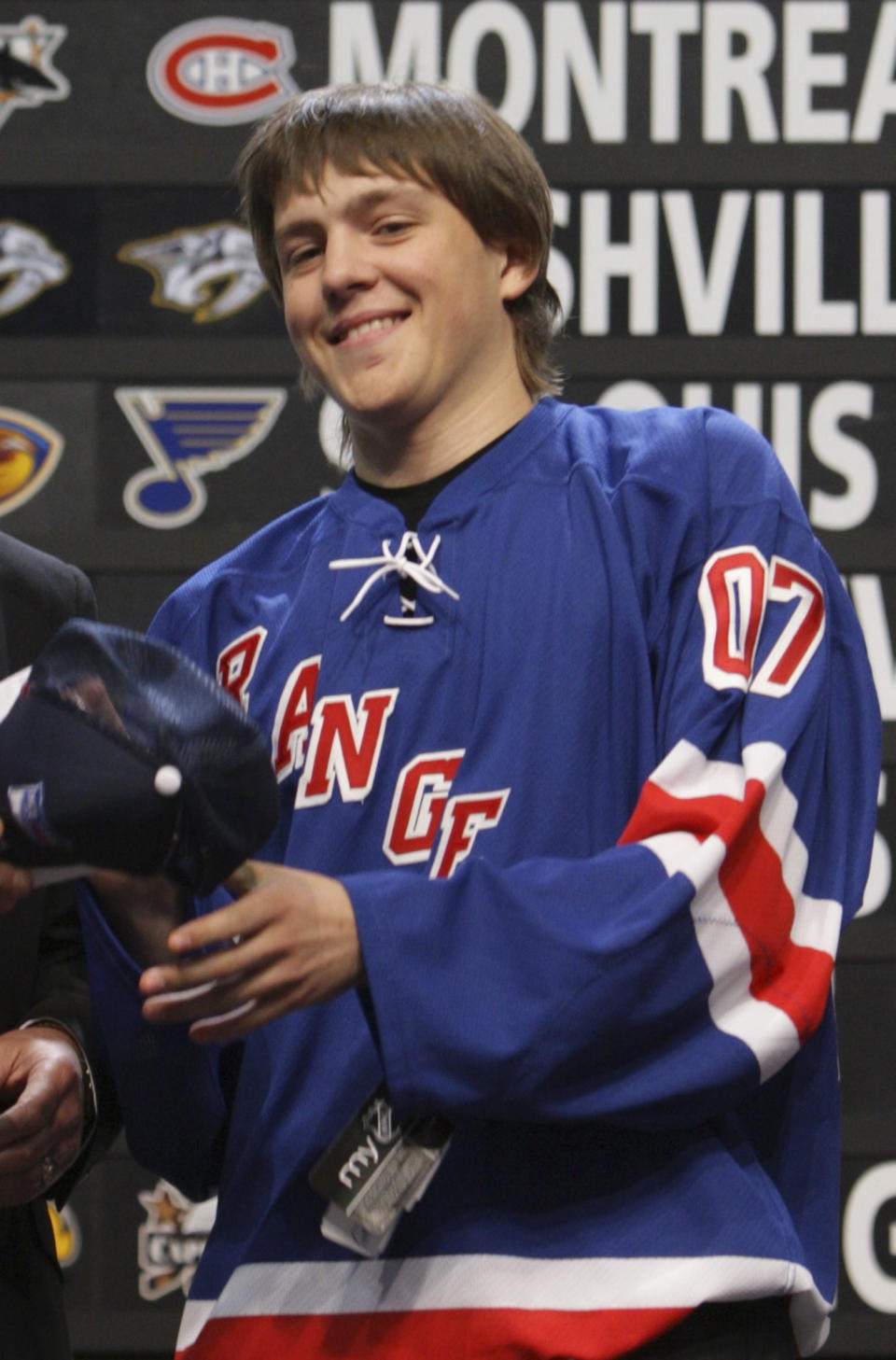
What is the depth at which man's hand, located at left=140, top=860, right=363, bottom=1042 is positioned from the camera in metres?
0.82

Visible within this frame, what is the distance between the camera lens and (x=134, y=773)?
2.70ft

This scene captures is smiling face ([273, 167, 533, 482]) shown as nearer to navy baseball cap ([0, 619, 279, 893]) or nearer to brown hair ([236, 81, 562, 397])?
brown hair ([236, 81, 562, 397])

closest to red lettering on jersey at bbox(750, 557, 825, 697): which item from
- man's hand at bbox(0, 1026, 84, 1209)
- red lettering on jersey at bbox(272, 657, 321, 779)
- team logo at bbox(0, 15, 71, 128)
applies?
red lettering on jersey at bbox(272, 657, 321, 779)

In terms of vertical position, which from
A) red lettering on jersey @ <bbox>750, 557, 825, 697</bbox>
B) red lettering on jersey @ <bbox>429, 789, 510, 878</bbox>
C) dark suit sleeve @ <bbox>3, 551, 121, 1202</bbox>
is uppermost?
red lettering on jersey @ <bbox>750, 557, 825, 697</bbox>

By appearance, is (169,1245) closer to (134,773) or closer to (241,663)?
(241,663)

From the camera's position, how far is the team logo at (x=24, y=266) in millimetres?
2055

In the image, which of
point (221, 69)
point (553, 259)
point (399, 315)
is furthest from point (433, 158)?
point (221, 69)

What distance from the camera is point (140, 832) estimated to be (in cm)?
83

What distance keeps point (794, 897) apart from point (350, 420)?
404 millimetres

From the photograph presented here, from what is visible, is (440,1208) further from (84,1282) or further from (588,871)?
(84,1282)

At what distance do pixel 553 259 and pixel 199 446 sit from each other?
0.43m

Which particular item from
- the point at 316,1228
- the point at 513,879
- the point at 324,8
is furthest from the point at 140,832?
the point at 324,8

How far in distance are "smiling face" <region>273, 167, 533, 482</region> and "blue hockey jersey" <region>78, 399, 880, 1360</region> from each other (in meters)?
0.04

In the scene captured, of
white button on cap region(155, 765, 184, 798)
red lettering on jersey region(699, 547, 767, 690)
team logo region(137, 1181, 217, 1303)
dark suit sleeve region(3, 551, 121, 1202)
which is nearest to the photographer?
white button on cap region(155, 765, 184, 798)
